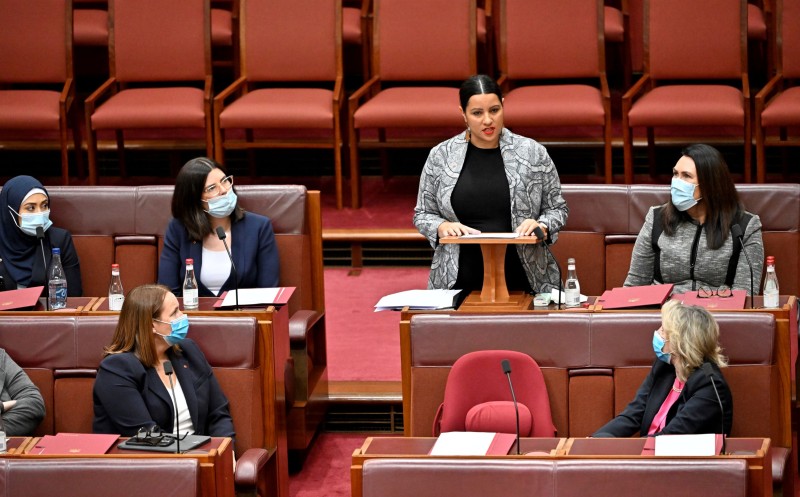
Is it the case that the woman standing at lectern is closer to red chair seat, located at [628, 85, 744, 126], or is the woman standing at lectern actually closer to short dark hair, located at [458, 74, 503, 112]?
short dark hair, located at [458, 74, 503, 112]

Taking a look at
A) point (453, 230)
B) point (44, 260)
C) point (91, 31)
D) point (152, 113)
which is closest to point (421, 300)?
point (453, 230)

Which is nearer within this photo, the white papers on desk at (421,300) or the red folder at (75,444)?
Result: the red folder at (75,444)

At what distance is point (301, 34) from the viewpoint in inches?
142

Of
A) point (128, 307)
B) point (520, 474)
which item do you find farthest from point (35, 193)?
point (520, 474)

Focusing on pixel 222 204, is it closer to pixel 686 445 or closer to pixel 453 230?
pixel 453 230

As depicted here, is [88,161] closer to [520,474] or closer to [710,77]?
[710,77]

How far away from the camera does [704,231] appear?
7.56 ft

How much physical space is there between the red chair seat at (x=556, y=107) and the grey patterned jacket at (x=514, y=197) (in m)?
1.03

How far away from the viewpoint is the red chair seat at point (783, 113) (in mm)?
3215

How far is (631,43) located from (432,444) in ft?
8.03

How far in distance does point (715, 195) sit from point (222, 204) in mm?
954

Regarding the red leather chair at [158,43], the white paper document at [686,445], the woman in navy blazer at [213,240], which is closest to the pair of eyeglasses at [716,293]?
the white paper document at [686,445]

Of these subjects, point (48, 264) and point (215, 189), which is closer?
point (215, 189)

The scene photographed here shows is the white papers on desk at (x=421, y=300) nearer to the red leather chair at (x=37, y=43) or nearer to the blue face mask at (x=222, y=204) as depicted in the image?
the blue face mask at (x=222, y=204)
